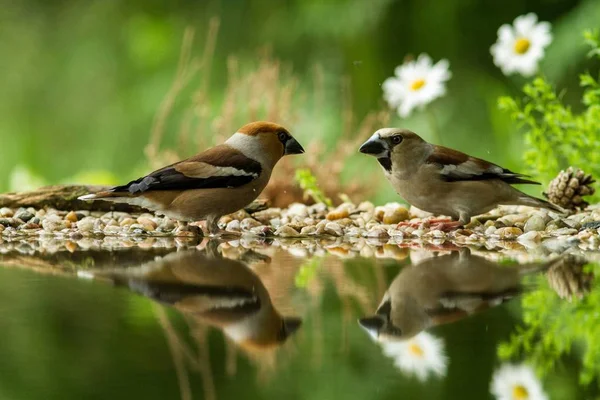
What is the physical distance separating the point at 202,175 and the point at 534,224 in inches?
59.6

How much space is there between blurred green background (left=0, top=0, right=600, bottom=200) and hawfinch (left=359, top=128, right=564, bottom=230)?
6.72 feet

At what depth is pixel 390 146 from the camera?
3908mm

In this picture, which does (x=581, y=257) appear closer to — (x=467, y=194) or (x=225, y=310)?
(x=467, y=194)

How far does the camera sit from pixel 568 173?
4.57 meters

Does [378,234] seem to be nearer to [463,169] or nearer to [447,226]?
[447,226]

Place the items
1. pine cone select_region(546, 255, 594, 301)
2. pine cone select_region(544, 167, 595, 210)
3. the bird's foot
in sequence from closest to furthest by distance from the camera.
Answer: pine cone select_region(546, 255, 594, 301) → the bird's foot → pine cone select_region(544, 167, 595, 210)

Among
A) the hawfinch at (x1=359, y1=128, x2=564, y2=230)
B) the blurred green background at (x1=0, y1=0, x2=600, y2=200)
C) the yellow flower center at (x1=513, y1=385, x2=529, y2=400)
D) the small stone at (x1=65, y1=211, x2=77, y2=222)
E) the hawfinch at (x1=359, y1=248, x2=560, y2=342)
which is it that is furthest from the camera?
the blurred green background at (x1=0, y1=0, x2=600, y2=200)

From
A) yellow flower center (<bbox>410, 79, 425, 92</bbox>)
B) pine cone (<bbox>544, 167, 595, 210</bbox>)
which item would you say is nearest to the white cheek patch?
yellow flower center (<bbox>410, 79, 425, 92</bbox>)

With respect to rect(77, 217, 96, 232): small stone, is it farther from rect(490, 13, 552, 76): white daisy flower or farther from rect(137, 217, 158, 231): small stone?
rect(490, 13, 552, 76): white daisy flower

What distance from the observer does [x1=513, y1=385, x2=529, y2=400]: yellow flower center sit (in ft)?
4.15

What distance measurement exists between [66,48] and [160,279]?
6.18 m

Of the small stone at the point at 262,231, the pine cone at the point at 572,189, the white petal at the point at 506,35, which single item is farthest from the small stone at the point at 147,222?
the white petal at the point at 506,35

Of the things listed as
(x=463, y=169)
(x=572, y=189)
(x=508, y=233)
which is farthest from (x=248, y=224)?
(x=572, y=189)

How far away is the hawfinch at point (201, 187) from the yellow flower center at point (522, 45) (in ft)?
6.02
